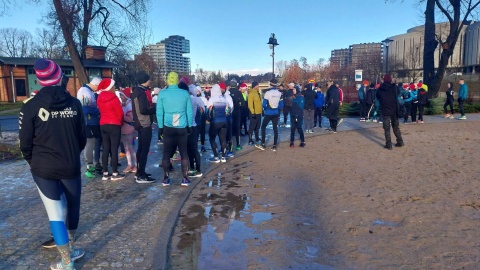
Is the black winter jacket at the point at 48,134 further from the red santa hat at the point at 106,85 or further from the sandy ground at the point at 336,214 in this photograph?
the red santa hat at the point at 106,85

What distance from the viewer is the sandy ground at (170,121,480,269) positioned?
4125 mm

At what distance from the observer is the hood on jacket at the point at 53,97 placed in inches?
142

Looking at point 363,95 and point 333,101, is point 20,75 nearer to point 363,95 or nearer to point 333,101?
point 363,95

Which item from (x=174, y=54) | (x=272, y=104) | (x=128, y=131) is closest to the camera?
(x=128, y=131)

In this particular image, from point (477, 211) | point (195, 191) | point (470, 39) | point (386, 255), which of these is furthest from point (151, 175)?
point (470, 39)

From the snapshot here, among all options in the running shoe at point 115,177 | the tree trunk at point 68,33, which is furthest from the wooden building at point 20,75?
the running shoe at point 115,177

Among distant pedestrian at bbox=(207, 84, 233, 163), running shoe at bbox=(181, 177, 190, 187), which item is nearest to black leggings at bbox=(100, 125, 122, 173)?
running shoe at bbox=(181, 177, 190, 187)

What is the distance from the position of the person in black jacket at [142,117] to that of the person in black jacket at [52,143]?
3194 millimetres

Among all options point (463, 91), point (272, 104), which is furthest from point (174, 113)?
point (463, 91)

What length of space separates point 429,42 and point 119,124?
2339 centimetres

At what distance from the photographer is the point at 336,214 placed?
18.0ft

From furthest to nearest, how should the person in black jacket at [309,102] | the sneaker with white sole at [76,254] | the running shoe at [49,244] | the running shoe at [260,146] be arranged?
the person in black jacket at [309,102] < the running shoe at [260,146] < the running shoe at [49,244] < the sneaker with white sole at [76,254]

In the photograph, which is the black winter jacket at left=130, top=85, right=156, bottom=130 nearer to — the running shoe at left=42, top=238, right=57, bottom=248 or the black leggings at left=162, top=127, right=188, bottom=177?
the black leggings at left=162, top=127, right=188, bottom=177

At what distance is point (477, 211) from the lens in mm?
5395
